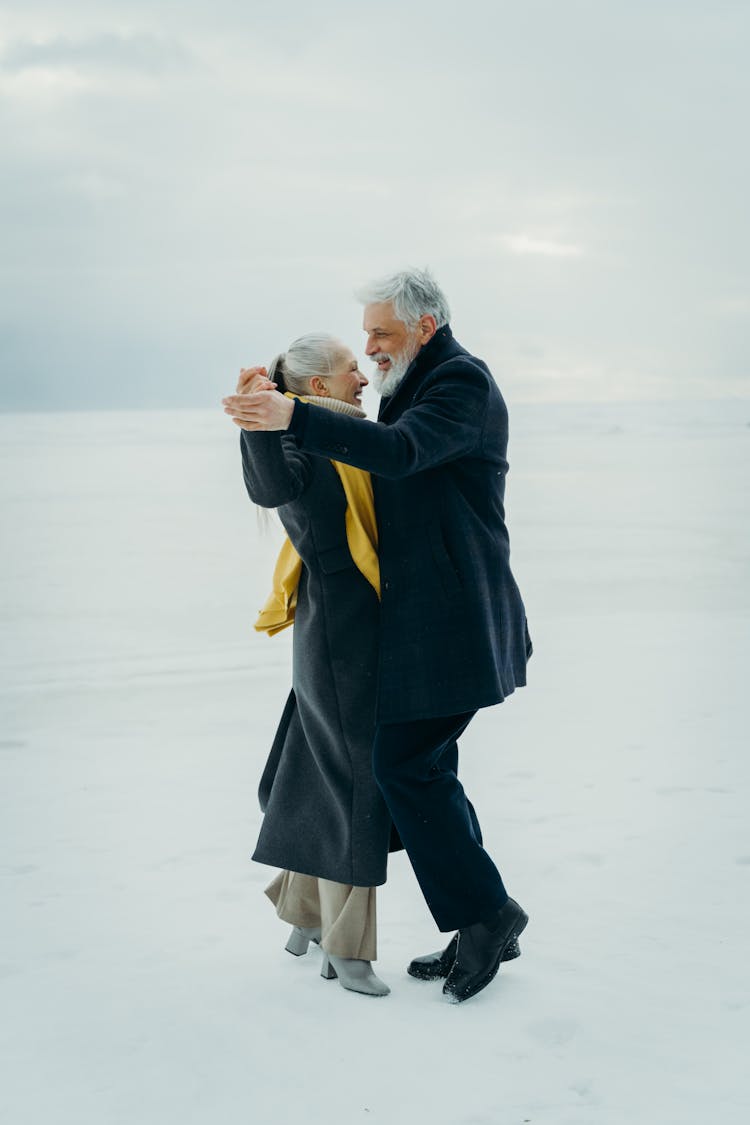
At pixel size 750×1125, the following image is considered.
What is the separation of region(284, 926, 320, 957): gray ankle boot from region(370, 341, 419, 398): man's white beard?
125 centimetres

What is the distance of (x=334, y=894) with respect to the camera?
2826 mm

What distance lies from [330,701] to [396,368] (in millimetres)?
735

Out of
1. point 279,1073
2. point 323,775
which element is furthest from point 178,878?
→ point 279,1073

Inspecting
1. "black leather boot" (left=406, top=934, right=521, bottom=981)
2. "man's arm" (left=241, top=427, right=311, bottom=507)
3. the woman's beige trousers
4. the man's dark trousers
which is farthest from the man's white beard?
A: "black leather boot" (left=406, top=934, right=521, bottom=981)

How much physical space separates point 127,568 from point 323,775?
768cm

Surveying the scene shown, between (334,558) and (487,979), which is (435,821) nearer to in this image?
(487,979)

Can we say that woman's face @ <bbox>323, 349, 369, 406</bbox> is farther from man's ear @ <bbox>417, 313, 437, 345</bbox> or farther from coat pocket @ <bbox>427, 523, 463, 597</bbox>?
coat pocket @ <bbox>427, 523, 463, 597</bbox>

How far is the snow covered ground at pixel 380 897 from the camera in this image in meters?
2.39

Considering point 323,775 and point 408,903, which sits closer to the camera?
point 323,775

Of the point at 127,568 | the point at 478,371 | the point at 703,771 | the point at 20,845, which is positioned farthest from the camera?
the point at 127,568

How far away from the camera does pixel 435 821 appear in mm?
2699

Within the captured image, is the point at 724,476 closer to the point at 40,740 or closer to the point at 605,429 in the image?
the point at 40,740

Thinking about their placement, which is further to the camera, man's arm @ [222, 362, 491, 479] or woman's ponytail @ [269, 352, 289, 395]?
woman's ponytail @ [269, 352, 289, 395]

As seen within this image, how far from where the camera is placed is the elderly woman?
8.85ft
